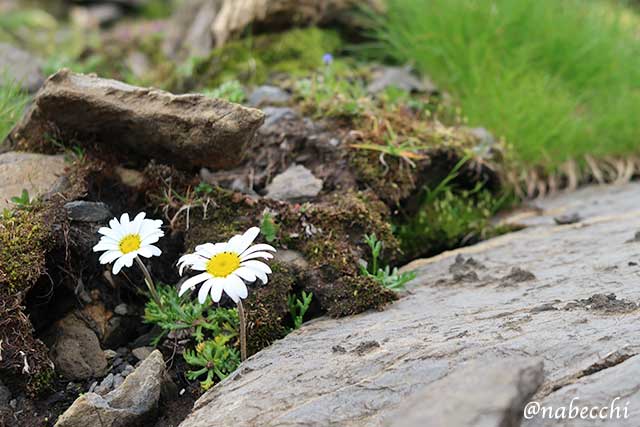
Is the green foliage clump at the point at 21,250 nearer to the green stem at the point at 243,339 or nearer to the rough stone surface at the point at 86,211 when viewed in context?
the rough stone surface at the point at 86,211

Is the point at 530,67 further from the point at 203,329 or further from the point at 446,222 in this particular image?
the point at 203,329

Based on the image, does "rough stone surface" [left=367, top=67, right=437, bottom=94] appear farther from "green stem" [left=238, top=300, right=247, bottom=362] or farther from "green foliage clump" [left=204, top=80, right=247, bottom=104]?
"green stem" [left=238, top=300, right=247, bottom=362]

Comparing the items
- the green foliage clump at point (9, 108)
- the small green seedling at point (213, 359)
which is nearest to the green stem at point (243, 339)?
the small green seedling at point (213, 359)

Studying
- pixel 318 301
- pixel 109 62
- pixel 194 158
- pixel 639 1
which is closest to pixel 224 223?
pixel 194 158

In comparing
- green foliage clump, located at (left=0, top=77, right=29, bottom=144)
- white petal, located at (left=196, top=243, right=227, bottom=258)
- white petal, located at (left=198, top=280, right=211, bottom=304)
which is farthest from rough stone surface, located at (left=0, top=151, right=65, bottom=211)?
white petal, located at (left=198, top=280, right=211, bottom=304)

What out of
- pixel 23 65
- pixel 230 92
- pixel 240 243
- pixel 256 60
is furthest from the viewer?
pixel 23 65

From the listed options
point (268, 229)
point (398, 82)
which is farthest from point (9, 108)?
point (398, 82)
